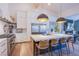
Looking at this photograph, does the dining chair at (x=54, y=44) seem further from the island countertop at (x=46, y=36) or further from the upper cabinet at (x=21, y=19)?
the upper cabinet at (x=21, y=19)

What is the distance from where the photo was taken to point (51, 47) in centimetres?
221

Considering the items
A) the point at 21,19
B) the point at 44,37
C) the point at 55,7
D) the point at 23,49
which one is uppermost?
the point at 55,7

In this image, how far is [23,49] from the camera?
7.02 feet

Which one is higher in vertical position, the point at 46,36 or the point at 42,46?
the point at 46,36

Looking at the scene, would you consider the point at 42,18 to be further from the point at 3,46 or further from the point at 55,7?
the point at 3,46

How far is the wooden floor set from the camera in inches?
84.0

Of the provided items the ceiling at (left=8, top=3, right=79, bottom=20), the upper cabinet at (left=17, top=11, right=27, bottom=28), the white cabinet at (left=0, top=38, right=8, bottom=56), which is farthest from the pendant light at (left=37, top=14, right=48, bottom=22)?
the white cabinet at (left=0, top=38, right=8, bottom=56)

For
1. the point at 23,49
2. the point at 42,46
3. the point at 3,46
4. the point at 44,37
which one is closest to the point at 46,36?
the point at 44,37

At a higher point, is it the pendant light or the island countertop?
the pendant light

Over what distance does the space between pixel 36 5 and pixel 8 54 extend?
1107 millimetres

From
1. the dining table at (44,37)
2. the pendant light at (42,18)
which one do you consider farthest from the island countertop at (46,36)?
the pendant light at (42,18)

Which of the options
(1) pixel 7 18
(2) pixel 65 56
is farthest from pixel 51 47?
(1) pixel 7 18

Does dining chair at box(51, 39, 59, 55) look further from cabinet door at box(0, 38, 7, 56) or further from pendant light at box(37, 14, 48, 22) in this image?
cabinet door at box(0, 38, 7, 56)

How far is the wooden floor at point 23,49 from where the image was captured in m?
2.13
